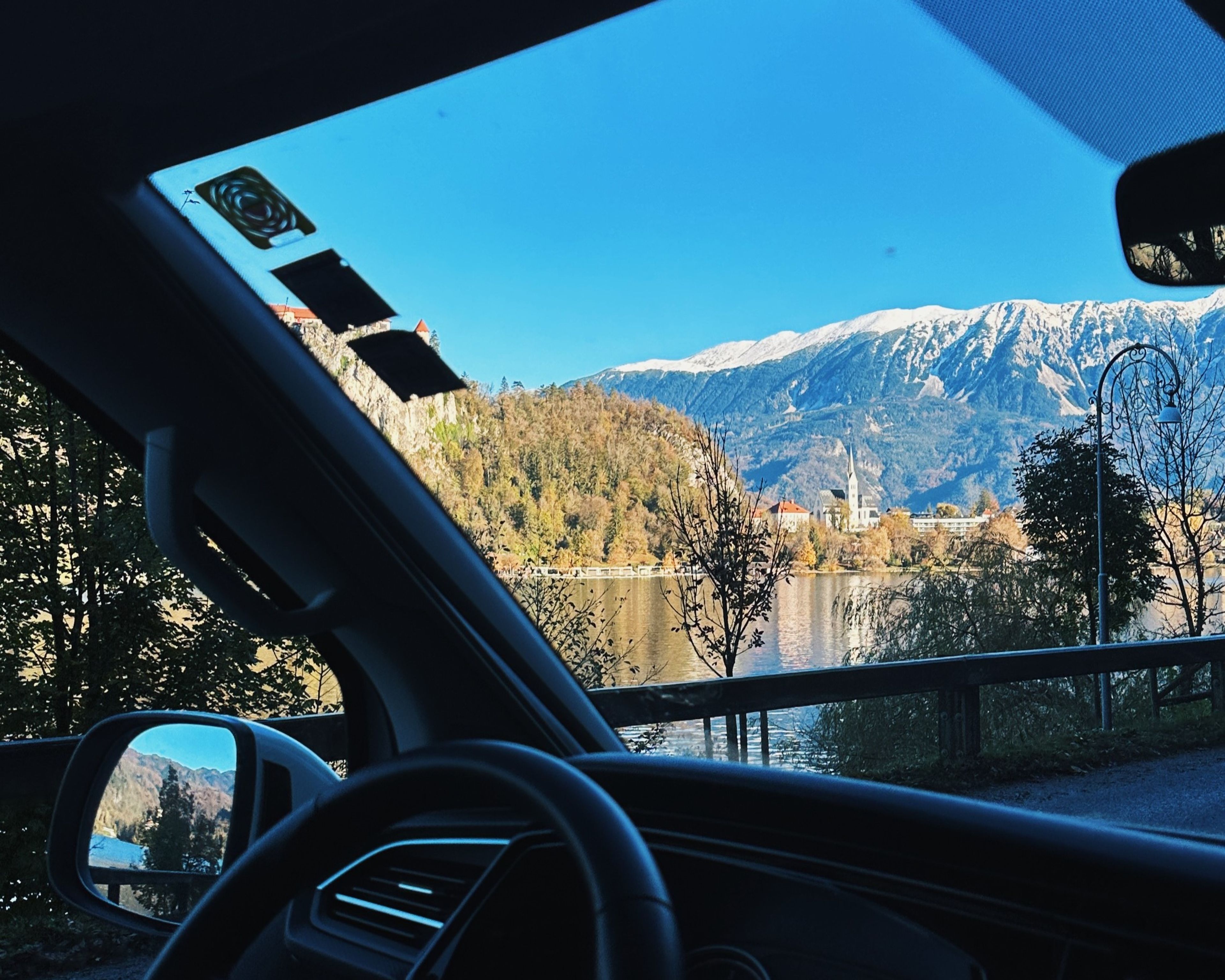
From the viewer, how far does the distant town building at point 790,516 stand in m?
1.69

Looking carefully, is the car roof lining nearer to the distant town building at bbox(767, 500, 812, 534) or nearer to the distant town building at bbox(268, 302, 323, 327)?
the distant town building at bbox(767, 500, 812, 534)

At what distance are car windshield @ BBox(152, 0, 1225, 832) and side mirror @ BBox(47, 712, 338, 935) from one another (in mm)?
577

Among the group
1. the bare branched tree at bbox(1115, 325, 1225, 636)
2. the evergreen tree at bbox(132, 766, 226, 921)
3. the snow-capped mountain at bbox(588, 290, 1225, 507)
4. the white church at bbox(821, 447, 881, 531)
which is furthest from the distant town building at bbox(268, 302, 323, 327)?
the bare branched tree at bbox(1115, 325, 1225, 636)

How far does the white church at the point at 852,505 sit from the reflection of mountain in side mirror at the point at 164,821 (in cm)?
112

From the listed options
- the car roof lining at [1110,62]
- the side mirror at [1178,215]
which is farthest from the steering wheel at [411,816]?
the car roof lining at [1110,62]

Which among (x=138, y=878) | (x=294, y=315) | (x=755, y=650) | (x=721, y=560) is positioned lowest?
(x=138, y=878)

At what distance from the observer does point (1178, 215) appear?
1039 millimetres

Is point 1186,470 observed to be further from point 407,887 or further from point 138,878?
point 138,878

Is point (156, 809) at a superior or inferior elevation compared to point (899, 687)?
inferior

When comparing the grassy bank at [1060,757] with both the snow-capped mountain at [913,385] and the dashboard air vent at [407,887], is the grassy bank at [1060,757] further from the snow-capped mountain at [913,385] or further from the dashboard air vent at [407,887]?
the dashboard air vent at [407,887]

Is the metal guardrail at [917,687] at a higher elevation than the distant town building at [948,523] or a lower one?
lower

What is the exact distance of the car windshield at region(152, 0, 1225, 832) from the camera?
136 centimetres

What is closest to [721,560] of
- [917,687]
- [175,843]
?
[917,687]

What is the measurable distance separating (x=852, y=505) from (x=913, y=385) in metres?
Answer: 0.21
